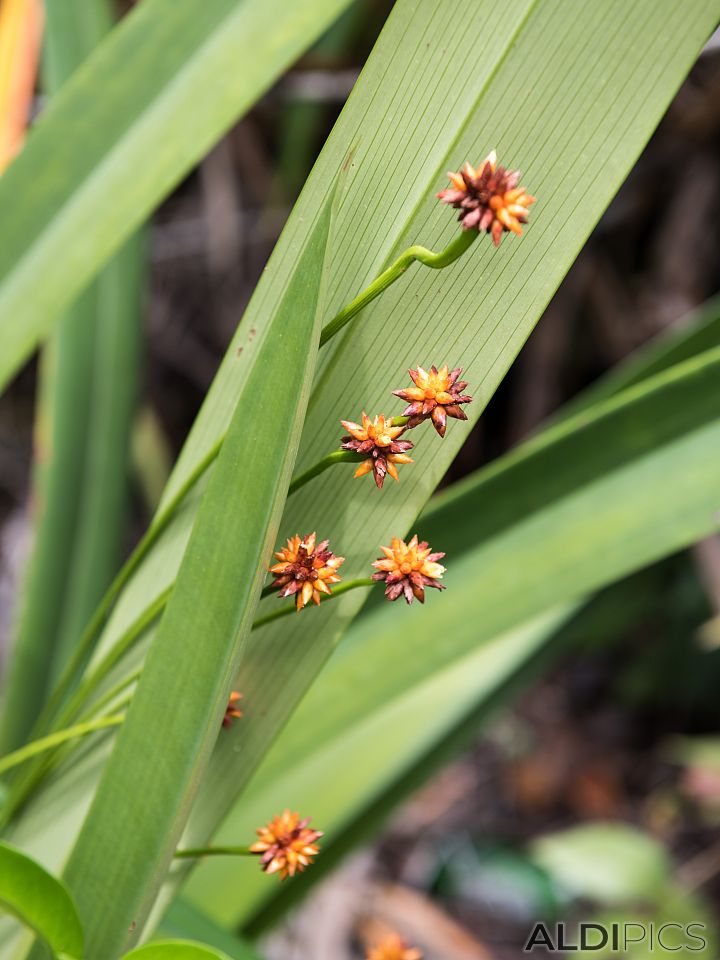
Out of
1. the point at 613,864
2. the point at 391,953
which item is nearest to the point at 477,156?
the point at 391,953

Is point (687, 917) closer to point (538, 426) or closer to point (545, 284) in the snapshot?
point (538, 426)

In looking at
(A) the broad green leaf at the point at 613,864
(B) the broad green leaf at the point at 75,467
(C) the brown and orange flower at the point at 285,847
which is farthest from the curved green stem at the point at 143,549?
(A) the broad green leaf at the point at 613,864

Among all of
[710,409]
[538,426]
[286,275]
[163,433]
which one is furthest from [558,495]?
[163,433]

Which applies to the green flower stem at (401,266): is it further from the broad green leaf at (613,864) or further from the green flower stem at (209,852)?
the broad green leaf at (613,864)

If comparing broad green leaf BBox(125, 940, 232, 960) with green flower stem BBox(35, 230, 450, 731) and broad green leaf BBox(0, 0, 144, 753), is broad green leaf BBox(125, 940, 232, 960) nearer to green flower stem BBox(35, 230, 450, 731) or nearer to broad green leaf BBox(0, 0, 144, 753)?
green flower stem BBox(35, 230, 450, 731)

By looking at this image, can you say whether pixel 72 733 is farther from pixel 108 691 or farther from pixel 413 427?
pixel 413 427
